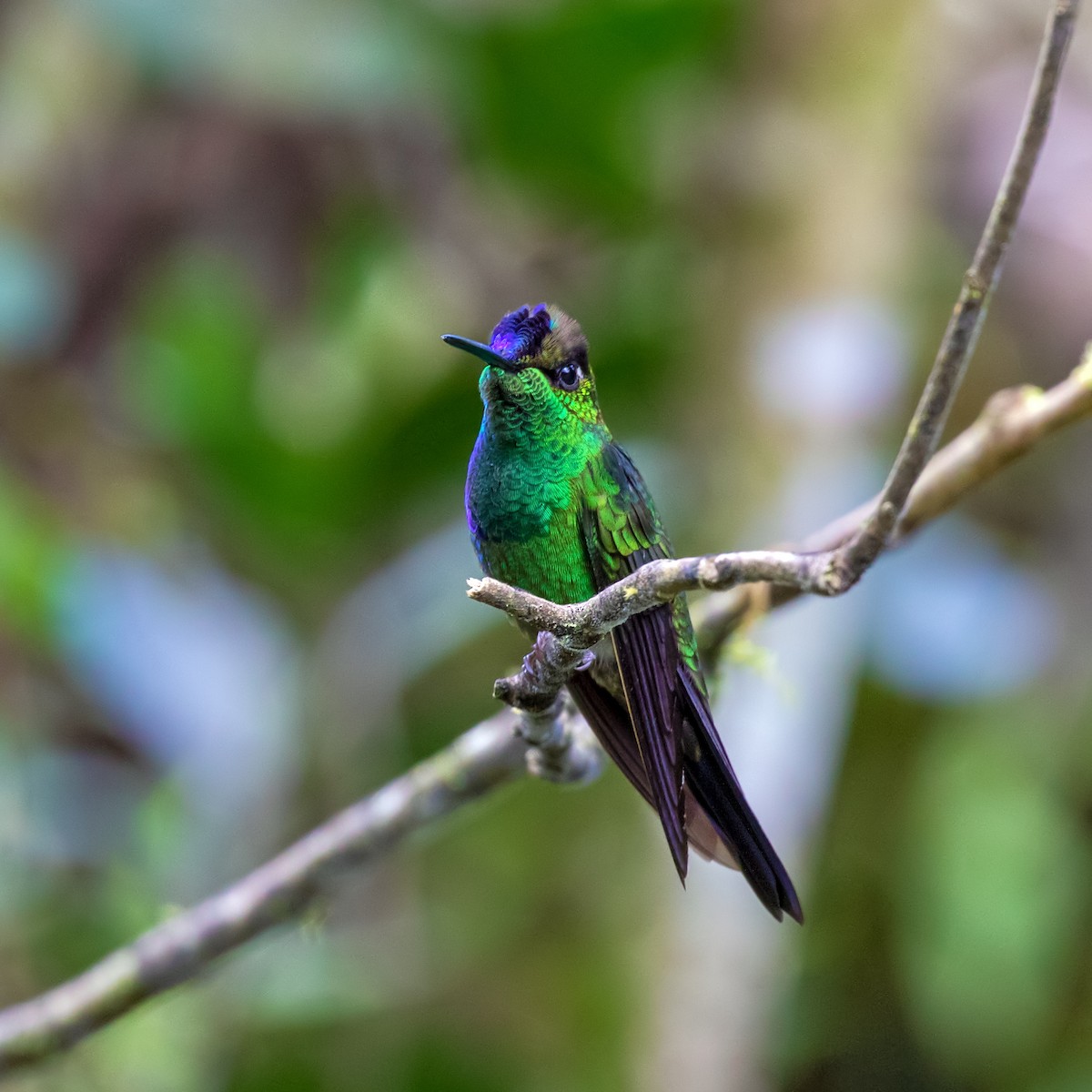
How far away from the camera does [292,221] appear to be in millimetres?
5496

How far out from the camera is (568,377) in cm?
168

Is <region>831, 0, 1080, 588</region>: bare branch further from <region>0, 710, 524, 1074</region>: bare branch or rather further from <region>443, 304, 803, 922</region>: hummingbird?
<region>0, 710, 524, 1074</region>: bare branch

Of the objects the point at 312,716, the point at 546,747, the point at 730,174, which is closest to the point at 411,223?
the point at 730,174

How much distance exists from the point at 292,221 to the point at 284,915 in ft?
13.4

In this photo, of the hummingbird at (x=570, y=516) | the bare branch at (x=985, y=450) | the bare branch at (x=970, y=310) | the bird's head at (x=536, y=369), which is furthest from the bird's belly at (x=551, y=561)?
the bare branch at (x=970, y=310)

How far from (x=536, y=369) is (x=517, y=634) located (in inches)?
95.0

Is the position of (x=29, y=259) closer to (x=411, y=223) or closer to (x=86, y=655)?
(x=86, y=655)

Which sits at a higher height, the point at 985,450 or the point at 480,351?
the point at 480,351

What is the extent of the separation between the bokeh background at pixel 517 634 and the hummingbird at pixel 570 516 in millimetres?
1415

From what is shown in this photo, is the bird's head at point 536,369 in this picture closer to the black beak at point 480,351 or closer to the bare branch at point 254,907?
the black beak at point 480,351

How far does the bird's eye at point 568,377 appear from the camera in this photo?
1.67 m

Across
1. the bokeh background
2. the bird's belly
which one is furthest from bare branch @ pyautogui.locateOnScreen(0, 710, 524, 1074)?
the bokeh background

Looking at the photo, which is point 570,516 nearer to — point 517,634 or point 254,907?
point 254,907

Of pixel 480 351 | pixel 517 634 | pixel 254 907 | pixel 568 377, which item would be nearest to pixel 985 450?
pixel 568 377
